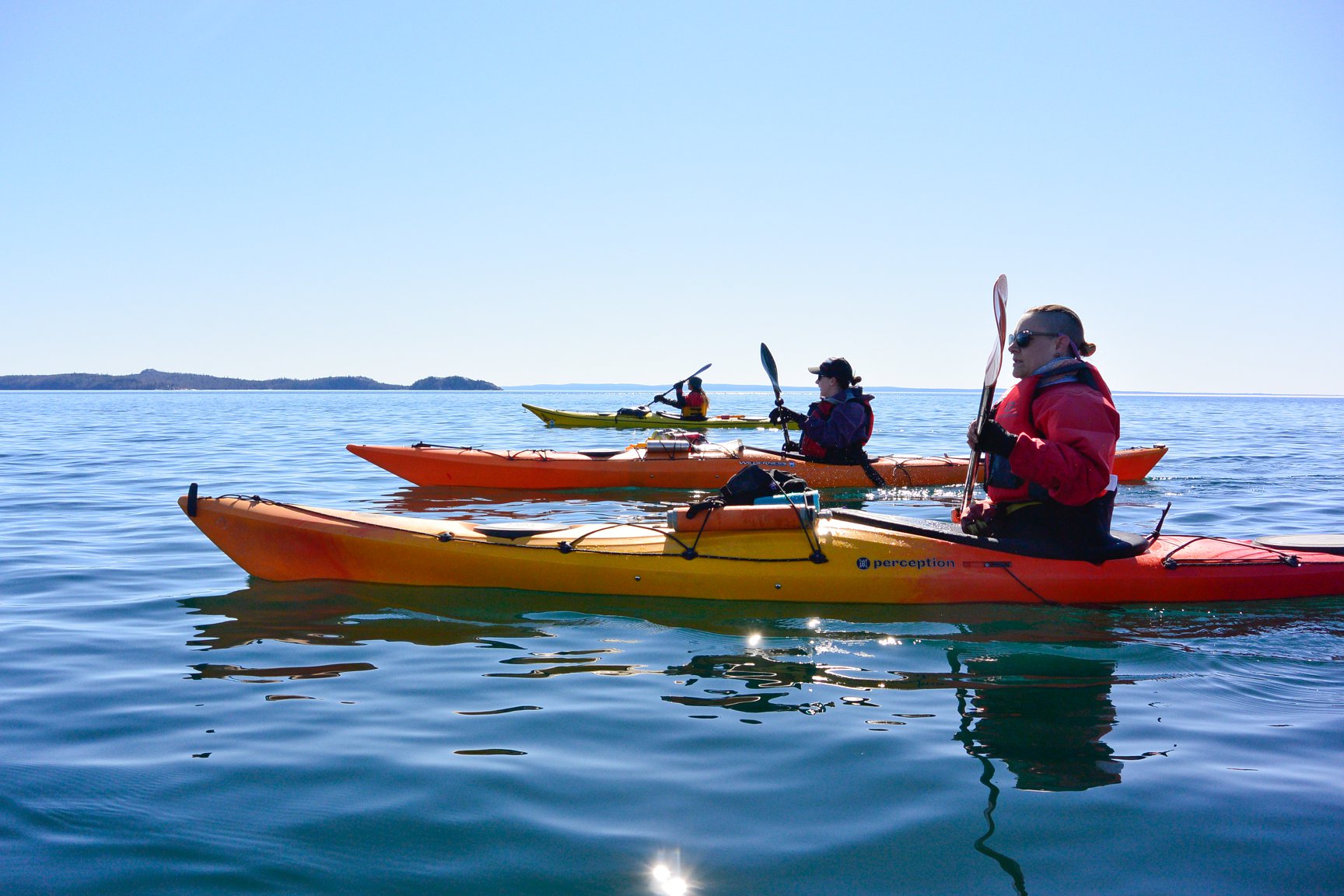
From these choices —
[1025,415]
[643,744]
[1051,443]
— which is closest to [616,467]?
[1025,415]

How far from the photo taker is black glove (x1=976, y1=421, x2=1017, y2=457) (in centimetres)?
452

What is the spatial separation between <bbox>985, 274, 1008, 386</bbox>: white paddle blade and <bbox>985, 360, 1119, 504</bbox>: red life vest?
0.62 feet

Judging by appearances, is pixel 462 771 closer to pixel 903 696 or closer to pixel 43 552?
pixel 903 696

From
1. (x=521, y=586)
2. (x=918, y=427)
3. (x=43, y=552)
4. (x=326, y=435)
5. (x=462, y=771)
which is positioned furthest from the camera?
(x=918, y=427)

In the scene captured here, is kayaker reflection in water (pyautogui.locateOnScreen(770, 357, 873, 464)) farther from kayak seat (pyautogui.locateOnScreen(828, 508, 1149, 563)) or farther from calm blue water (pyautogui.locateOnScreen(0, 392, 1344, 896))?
calm blue water (pyautogui.locateOnScreen(0, 392, 1344, 896))

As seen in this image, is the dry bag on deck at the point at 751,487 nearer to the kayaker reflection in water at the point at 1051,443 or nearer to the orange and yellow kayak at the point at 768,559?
the orange and yellow kayak at the point at 768,559

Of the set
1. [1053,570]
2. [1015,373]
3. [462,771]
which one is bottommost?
[462,771]

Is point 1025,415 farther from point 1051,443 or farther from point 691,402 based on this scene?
point 691,402

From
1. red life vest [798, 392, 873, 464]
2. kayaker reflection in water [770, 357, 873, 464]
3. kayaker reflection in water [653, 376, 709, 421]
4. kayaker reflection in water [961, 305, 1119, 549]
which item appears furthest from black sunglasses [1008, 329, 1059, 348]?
kayaker reflection in water [653, 376, 709, 421]

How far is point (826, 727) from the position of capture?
3.63 metres

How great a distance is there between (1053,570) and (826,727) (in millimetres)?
2407

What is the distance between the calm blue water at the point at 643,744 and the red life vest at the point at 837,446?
18.5ft

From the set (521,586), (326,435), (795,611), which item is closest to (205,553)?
(521,586)

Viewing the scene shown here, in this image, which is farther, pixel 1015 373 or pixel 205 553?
pixel 205 553
